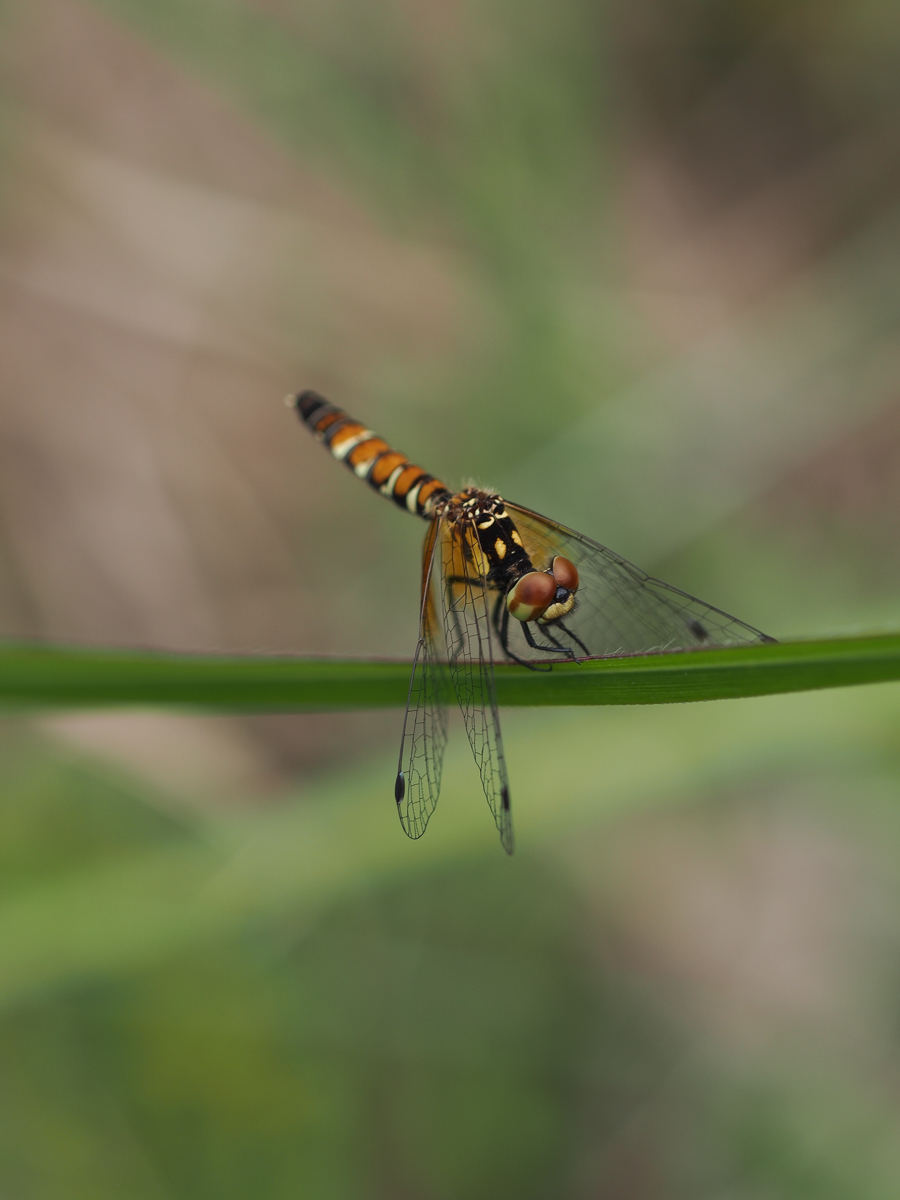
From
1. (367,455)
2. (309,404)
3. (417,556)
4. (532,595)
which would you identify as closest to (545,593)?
(532,595)

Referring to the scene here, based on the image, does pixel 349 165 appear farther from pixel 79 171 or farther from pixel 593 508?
pixel 593 508

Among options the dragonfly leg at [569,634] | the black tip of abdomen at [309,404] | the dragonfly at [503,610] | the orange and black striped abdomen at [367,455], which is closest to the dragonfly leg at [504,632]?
the dragonfly at [503,610]

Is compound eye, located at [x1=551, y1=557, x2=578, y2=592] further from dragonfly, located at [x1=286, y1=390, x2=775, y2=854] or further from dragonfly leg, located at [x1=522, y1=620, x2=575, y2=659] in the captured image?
dragonfly leg, located at [x1=522, y1=620, x2=575, y2=659]

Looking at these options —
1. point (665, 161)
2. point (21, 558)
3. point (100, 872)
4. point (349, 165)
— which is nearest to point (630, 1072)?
point (100, 872)

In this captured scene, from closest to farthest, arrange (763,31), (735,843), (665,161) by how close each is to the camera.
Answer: (735,843), (763,31), (665,161)

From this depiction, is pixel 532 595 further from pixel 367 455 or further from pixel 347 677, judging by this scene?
pixel 367 455

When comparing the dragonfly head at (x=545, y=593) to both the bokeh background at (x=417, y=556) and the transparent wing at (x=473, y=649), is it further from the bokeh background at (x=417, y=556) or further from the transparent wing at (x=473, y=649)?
the bokeh background at (x=417, y=556)

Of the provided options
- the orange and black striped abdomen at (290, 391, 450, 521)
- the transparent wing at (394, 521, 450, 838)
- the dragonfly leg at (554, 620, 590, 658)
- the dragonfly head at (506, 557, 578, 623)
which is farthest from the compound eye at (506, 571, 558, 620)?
the orange and black striped abdomen at (290, 391, 450, 521)
